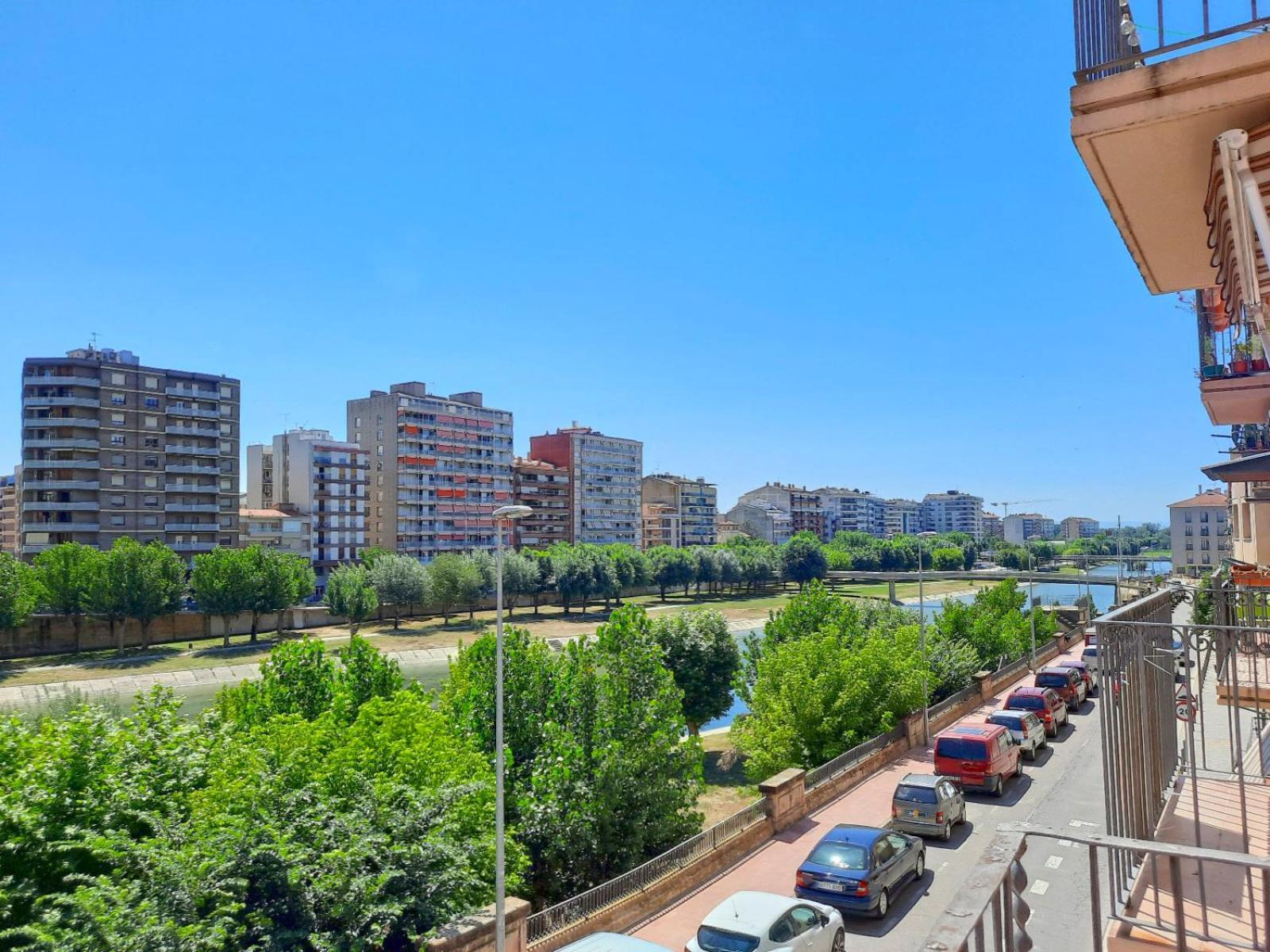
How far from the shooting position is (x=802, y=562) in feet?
355

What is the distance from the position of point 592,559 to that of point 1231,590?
77.2 m

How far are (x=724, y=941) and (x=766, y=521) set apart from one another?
14628 centimetres

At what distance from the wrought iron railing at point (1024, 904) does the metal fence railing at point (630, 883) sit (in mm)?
10987

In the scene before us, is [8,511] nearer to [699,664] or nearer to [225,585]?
[225,585]

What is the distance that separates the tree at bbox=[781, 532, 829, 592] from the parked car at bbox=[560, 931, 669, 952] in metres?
98.7

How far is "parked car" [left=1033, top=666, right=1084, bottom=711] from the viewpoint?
29.3 metres

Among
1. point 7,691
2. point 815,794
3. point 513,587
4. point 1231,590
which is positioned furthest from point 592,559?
point 1231,590

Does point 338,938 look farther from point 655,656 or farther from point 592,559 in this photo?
point 592,559

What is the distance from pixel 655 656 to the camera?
62.3 ft

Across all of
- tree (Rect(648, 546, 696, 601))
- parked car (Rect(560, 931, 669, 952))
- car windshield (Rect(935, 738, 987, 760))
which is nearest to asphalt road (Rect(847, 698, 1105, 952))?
car windshield (Rect(935, 738, 987, 760))

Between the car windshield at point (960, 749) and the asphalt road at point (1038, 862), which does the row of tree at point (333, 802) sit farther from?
the car windshield at point (960, 749)

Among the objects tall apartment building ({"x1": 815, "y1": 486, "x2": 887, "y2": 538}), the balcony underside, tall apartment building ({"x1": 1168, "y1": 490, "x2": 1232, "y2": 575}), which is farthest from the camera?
tall apartment building ({"x1": 815, "y1": 486, "x2": 887, "y2": 538})

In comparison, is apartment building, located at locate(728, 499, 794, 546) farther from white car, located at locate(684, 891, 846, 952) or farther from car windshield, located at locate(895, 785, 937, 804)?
white car, located at locate(684, 891, 846, 952)

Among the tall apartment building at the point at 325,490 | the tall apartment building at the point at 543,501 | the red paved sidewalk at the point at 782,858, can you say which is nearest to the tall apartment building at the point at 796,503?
the tall apartment building at the point at 543,501
